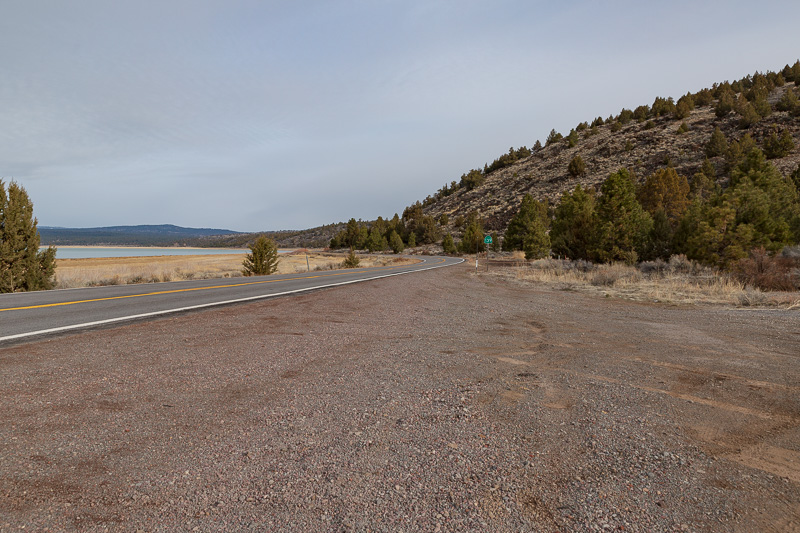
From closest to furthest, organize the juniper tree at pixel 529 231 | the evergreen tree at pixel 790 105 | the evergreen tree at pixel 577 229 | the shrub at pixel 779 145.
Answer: the evergreen tree at pixel 577 229 < the juniper tree at pixel 529 231 < the shrub at pixel 779 145 < the evergreen tree at pixel 790 105

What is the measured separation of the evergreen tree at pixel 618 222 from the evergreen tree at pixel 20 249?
92.7 ft

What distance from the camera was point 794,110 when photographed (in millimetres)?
59562

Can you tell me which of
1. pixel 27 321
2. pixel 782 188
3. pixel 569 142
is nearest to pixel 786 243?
pixel 782 188

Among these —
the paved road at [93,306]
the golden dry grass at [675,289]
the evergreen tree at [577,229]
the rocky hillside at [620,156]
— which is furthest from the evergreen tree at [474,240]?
the paved road at [93,306]

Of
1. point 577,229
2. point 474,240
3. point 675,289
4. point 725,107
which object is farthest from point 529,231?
point 725,107

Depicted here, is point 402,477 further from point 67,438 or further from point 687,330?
point 687,330

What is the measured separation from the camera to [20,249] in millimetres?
13891

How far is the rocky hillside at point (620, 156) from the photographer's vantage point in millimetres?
57938

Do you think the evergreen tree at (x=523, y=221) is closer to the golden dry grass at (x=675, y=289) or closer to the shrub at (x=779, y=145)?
the golden dry grass at (x=675, y=289)

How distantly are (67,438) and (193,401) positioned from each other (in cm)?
92

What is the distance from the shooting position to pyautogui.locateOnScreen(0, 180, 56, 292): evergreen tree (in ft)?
43.8

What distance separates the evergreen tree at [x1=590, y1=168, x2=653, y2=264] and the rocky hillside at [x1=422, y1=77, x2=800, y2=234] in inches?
1333

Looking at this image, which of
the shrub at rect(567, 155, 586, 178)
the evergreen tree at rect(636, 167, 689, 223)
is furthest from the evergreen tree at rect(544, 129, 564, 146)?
the evergreen tree at rect(636, 167, 689, 223)

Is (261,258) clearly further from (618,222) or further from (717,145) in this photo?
(717,145)
